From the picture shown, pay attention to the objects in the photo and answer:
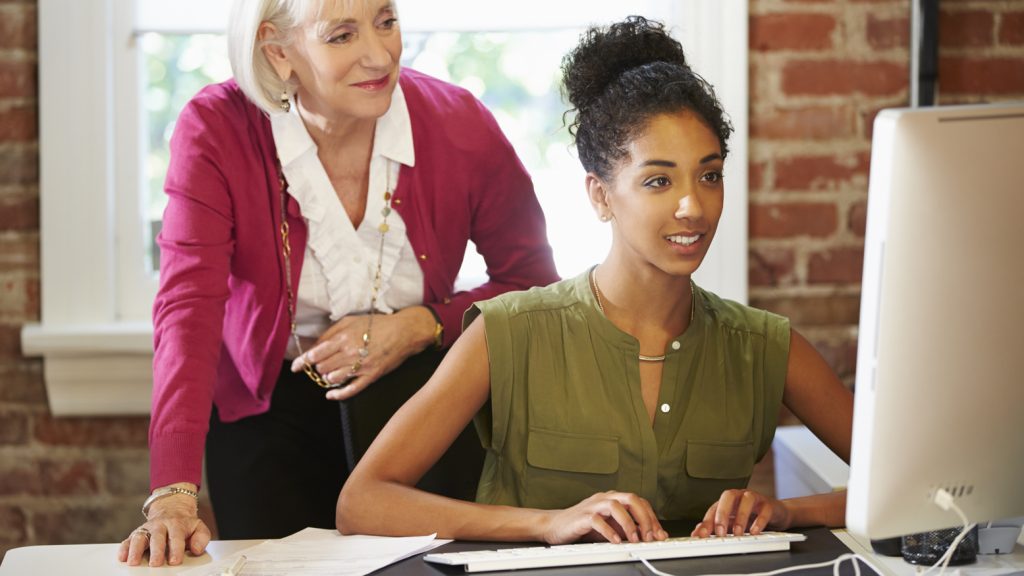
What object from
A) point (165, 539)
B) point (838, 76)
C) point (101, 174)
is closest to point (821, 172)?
point (838, 76)

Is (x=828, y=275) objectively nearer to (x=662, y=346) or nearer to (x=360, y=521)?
(x=662, y=346)

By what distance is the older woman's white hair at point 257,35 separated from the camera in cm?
158

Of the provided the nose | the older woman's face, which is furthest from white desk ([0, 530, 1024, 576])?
the older woman's face

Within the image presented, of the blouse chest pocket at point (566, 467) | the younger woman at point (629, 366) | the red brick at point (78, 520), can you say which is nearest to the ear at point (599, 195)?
the younger woman at point (629, 366)

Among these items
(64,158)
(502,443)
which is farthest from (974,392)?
(64,158)

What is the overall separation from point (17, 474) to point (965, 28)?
194 cm

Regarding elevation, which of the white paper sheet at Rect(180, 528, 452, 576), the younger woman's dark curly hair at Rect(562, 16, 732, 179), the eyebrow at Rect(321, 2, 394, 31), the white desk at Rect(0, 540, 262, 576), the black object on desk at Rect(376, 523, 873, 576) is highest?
the eyebrow at Rect(321, 2, 394, 31)

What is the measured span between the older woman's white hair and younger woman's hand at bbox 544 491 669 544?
2.37 feet

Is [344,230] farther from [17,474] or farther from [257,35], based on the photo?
[17,474]

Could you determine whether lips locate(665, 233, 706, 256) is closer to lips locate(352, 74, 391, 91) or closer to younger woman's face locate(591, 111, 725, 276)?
younger woman's face locate(591, 111, 725, 276)

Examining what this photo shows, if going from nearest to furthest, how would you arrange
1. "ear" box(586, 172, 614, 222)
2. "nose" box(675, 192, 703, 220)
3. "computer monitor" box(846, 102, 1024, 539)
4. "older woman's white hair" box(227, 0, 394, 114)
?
"computer monitor" box(846, 102, 1024, 539), "nose" box(675, 192, 703, 220), "ear" box(586, 172, 614, 222), "older woman's white hair" box(227, 0, 394, 114)

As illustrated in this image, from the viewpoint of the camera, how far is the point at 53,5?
85.2 inches

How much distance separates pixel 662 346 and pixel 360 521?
1.36 feet

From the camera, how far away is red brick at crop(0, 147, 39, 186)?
7.25ft
